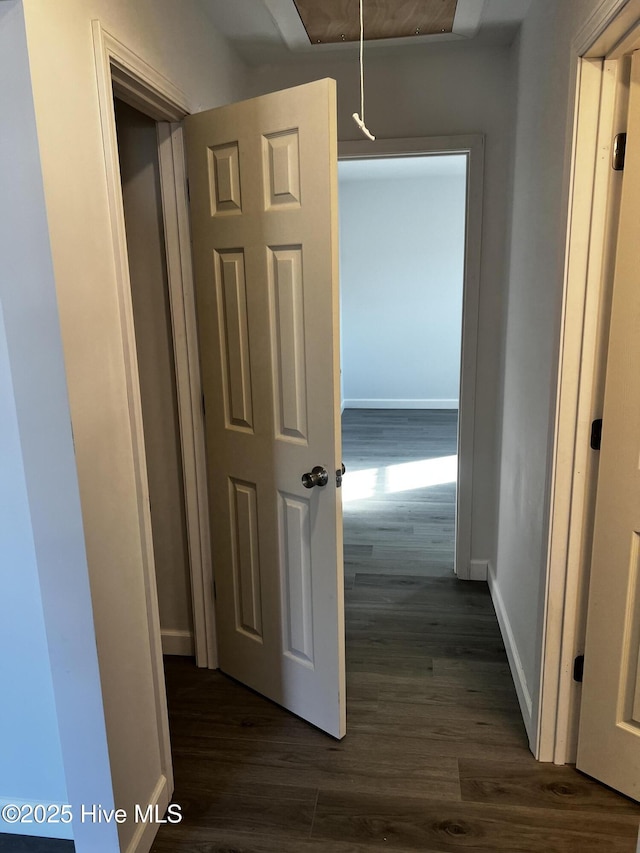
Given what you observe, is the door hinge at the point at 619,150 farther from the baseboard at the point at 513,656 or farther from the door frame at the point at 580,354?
the baseboard at the point at 513,656

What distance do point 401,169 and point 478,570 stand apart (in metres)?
4.44

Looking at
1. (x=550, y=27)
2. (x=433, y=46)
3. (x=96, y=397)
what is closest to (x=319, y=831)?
(x=96, y=397)

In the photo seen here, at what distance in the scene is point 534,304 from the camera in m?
2.09

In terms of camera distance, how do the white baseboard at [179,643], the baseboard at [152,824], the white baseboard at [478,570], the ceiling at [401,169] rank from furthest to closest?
the ceiling at [401,169]
the white baseboard at [478,570]
the white baseboard at [179,643]
the baseboard at [152,824]

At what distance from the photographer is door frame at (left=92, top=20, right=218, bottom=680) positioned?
1.49 m

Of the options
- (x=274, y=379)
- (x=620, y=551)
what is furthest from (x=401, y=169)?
(x=620, y=551)

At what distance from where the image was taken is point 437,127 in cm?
268

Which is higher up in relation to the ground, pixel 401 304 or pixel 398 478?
pixel 401 304

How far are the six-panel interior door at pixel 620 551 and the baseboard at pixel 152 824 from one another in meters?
1.24

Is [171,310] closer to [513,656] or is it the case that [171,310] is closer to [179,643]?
[179,643]

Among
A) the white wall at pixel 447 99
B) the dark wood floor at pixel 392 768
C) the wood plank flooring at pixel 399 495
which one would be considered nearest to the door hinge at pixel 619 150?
the white wall at pixel 447 99

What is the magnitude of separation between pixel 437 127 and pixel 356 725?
95.3 inches

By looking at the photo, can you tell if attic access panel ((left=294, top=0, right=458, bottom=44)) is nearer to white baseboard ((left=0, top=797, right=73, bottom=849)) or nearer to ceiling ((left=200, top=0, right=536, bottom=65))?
ceiling ((left=200, top=0, right=536, bottom=65))

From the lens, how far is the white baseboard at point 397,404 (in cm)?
716
